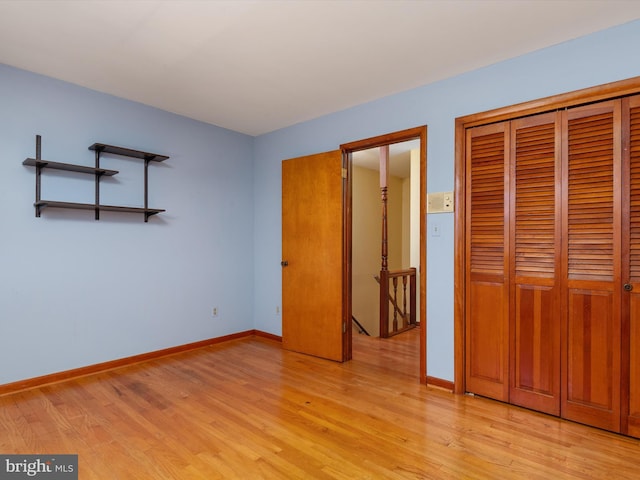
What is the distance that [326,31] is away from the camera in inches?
90.5

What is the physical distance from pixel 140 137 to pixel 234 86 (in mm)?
1147

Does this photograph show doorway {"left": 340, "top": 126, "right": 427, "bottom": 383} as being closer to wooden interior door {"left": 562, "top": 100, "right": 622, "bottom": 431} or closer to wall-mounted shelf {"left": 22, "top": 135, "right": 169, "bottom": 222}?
wooden interior door {"left": 562, "top": 100, "right": 622, "bottom": 431}

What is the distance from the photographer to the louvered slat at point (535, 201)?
8.04 ft

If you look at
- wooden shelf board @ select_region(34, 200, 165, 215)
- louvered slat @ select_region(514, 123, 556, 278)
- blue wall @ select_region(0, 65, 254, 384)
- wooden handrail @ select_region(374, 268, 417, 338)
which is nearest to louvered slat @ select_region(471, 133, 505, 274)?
louvered slat @ select_region(514, 123, 556, 278)

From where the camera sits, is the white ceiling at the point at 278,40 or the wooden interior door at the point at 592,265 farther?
the wooden interior door at the point at 592,265

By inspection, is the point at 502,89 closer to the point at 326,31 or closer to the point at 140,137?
the point at 326,31

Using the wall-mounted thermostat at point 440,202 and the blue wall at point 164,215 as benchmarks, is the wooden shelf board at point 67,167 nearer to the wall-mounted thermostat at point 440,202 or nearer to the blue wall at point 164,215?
the blue wall at point 164,215

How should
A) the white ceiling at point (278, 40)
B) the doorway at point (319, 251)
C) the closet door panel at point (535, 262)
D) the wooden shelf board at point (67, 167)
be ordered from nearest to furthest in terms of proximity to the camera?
the white ceiling at point (278, 40) → the closet door panel at point (535, 262) → the wooden shelf board at point (67, 167) → the doorway at point (319, 251)

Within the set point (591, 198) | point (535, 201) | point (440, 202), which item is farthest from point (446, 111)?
point (591, 198)

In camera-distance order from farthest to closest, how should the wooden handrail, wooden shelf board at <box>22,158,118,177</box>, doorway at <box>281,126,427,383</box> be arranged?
the wooden handrail → doorway at <box>281,126,427,383</box> → wooden shelf board at <box>22,158,118,177</box>

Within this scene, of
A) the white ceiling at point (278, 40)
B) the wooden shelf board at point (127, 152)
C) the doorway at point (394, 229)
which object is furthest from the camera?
the wooden shelf board at point (127, 152)

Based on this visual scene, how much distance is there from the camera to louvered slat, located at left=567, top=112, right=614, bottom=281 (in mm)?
2238

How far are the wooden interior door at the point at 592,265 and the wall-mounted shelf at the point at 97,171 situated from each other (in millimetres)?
3397

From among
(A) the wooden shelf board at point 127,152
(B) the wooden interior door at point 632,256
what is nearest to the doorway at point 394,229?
(B) the wooden interior door at point 632,256
